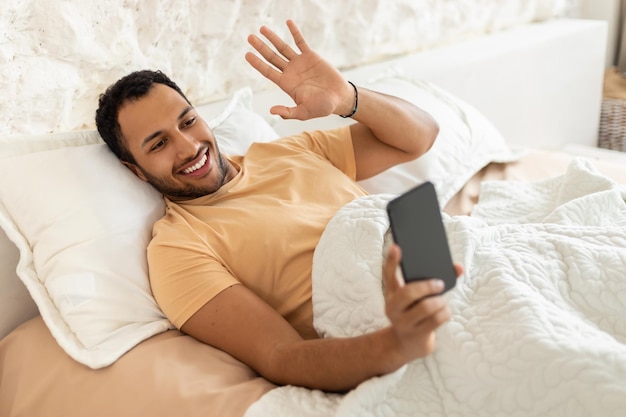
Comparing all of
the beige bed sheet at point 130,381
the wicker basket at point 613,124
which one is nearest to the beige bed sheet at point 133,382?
the beige bed sheet at point 130,381


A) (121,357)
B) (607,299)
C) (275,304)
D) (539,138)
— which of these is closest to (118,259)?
(121,357)

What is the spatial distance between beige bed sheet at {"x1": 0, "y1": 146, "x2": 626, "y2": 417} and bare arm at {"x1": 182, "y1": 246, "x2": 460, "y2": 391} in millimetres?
34

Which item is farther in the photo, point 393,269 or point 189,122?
point 189,122

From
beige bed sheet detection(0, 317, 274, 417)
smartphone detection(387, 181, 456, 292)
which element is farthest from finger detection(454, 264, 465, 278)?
beige bed sheet detection(0, 317, 274, 417)

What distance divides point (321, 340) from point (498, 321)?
266 millimetres

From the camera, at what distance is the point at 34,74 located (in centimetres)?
143

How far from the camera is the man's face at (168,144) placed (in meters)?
1.36

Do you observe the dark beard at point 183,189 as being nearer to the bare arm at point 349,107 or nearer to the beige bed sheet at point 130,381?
the bare arm at point 349,107

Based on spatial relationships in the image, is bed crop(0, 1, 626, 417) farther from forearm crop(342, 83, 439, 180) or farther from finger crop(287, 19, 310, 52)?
finger crop(287, 19, 310, 52)

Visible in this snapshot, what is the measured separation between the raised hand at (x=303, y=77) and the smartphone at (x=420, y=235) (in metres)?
0.59

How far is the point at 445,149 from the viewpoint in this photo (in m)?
1.83

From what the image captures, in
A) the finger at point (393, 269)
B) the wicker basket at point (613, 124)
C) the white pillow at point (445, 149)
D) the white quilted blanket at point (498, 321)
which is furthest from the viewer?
the wicker basket at point (613, 124)

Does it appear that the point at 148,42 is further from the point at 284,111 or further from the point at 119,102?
the point at 284,111

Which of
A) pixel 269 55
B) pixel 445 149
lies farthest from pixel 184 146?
pixel 445 149
